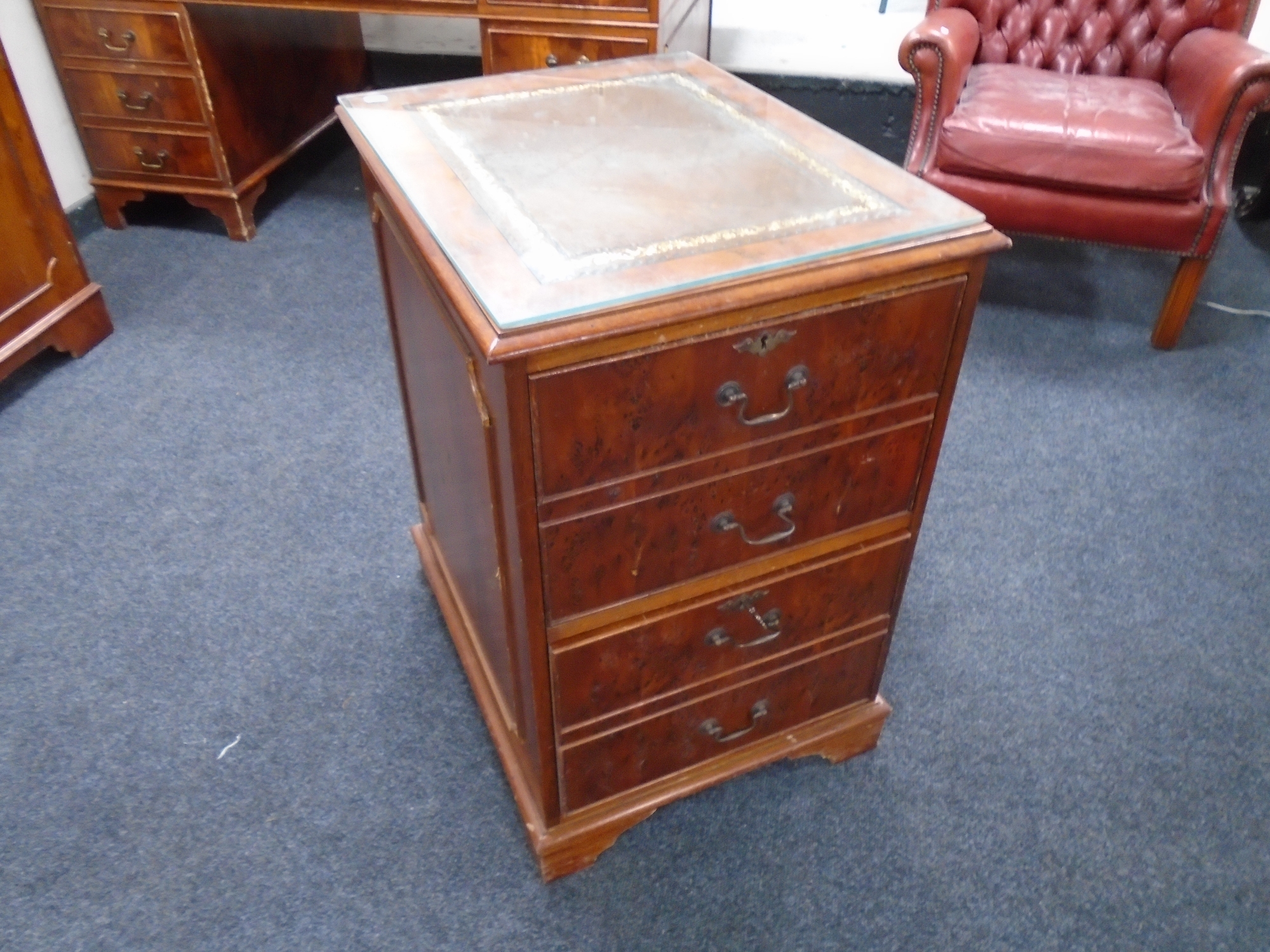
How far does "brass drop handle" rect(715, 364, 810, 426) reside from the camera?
2.76 feet

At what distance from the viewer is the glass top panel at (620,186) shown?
2.61 ft

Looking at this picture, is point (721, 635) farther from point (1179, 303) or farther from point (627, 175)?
point (1179, 303)

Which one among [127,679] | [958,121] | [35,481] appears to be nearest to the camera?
[127,679]

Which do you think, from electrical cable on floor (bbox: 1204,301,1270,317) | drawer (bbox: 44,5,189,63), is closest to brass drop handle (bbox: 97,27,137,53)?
drawer (bbox: 44,5,189,63)

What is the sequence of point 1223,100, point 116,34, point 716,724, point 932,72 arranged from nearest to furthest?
point 716,724 → point 1223,100 → point 932,72 → point 116,34

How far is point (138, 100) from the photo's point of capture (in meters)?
2.34

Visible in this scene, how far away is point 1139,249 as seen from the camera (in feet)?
6.78

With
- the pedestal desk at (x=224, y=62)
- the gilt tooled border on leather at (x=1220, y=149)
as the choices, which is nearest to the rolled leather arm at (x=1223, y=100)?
the gilt tooled border on leather at (x=1220, y=149)

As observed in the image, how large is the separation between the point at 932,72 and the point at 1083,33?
598 mm

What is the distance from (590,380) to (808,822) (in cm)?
77

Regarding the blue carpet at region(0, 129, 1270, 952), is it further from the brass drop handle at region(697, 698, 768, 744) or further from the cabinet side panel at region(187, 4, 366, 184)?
the cabinet side panel at region(187, 4, 366, 184)

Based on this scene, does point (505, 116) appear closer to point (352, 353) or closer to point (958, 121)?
point (352, 353)

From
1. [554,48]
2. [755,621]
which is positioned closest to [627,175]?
[755,621]

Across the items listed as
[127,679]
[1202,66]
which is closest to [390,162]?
[127,679]
